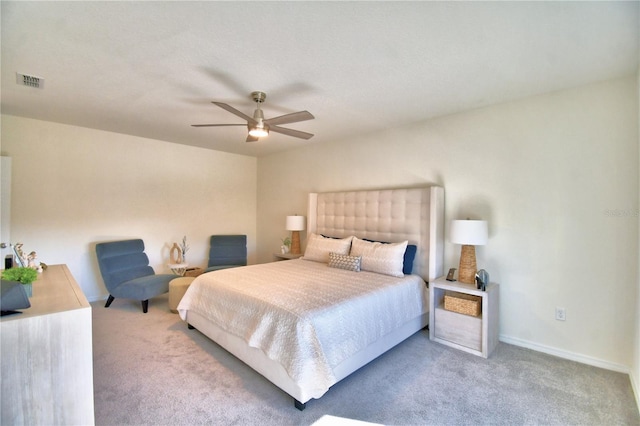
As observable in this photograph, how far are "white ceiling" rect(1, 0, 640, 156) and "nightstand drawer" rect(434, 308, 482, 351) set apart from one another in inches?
86.5

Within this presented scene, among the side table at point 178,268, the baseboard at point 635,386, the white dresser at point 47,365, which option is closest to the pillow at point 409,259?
the baseboard at point 635,386

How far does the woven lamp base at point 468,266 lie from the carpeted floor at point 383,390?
2.34 feet

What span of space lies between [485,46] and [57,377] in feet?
10.3

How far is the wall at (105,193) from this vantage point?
379 centimetres

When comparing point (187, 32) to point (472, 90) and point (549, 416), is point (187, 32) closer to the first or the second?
point (472, 90)

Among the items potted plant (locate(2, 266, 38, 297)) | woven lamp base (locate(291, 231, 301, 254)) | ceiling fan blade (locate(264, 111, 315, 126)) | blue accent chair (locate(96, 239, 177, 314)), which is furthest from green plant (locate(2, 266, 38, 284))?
woven lamp base (locate(291, 231, 301, 254))

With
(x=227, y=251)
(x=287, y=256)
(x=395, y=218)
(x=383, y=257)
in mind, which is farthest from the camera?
(x=227, y=251)

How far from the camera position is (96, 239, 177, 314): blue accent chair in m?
3.78

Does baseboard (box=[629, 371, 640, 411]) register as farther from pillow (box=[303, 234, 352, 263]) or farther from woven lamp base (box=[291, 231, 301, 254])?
woven lamp base (box=[291, 231, 301, 254])

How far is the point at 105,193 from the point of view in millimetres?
4367

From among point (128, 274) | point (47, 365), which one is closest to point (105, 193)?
point (128, 274)

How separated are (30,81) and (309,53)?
8.42 feet

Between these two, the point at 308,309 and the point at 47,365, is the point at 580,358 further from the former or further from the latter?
the point at 47,365

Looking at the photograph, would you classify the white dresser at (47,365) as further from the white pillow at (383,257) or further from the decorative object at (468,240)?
the decorative object at (468,240)
